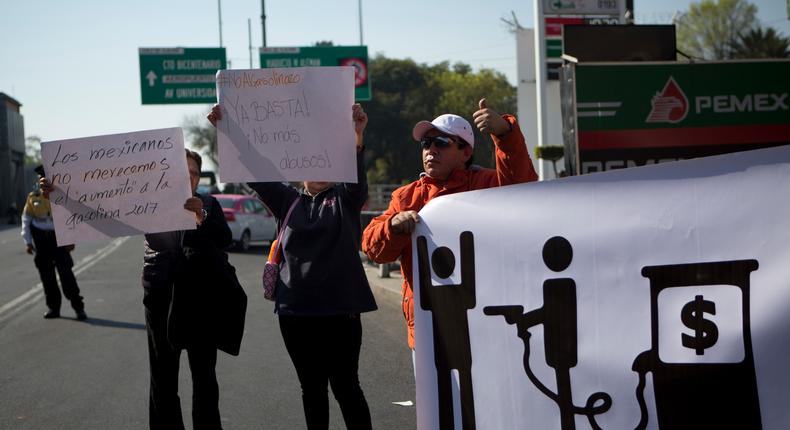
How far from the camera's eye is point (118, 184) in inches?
193

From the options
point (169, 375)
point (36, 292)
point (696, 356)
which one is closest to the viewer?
point (696, 356)

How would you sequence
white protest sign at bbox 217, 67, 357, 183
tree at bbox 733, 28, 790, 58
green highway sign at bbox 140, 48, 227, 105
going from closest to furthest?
white protest sign at bbox 217, 67, 357, 183
green highway sign at bbox 140, 48, 227, 105
tree at bbox 733, 28, 790, 58

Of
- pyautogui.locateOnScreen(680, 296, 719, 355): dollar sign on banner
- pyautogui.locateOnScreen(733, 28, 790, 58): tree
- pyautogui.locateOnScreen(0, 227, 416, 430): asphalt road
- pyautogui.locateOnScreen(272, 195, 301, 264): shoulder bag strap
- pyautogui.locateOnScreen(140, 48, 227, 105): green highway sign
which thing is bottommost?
pyautogui.locateOnScreen(0, 227, 416, 430): asphalt road

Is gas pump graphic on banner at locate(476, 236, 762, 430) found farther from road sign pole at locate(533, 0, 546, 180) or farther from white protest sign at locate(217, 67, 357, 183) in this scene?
road sign pole at locate(533, 0, 546, 180)

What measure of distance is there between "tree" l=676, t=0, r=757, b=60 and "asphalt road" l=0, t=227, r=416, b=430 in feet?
166

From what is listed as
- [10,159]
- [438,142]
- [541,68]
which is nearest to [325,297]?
[438,142]

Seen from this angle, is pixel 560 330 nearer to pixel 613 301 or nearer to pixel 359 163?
pixel 613 301

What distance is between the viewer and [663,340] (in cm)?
363

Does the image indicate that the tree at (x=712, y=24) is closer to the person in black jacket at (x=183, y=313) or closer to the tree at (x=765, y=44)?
the tree at (x=765, y=44)

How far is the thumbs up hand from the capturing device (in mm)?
3975

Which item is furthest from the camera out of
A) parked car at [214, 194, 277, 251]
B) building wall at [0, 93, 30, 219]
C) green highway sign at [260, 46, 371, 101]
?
building wall at [0, 93, 30, 219]

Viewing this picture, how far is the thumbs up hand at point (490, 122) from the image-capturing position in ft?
13.0

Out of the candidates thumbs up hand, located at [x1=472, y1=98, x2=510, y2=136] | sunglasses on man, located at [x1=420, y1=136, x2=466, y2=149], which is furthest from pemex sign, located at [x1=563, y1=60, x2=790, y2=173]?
thumbs up hand, located at [x1=472, y1=98, x2=510, y2=136]

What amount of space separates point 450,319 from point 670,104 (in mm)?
5367
